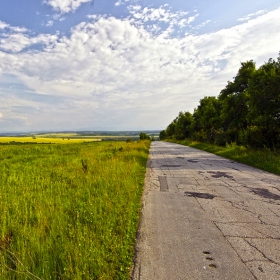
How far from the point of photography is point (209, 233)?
3.85 m

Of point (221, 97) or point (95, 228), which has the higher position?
point (221, 97)

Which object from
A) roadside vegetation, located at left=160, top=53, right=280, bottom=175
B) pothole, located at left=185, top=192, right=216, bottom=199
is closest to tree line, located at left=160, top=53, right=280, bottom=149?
roadside vegetation, located at left=160, top=53, right=280, bottom=175

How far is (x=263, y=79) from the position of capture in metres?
16.3

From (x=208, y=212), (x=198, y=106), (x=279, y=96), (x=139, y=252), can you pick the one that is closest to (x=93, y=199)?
(x=139, y=252)

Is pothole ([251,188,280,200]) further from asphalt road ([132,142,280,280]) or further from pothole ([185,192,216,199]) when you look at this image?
pothole ([185,192,216,199])

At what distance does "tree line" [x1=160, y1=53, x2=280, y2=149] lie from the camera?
15.9 metres

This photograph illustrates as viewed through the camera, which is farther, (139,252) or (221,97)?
(221,97)

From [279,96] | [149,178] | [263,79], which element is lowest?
[149,178]

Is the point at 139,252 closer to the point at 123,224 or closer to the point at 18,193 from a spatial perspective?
the point at 123,224

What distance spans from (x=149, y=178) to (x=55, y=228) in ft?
18.6

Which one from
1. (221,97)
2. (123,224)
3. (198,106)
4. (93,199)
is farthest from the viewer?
(198,106)

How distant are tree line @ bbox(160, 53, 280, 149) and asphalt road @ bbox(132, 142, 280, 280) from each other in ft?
37.5

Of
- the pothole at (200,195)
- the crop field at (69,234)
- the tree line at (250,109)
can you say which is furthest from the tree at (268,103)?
the crop field at (69,234)

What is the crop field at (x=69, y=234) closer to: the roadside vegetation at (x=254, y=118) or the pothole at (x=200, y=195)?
the pothole at (x=200, y=195)
